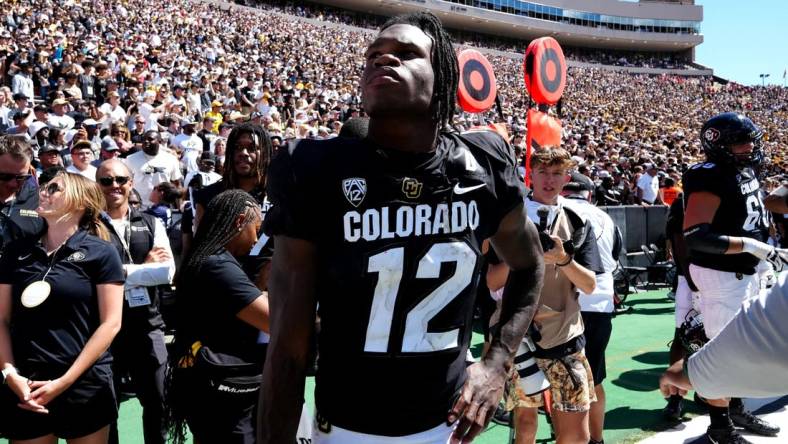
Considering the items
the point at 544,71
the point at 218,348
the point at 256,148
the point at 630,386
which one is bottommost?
the point at 630,386

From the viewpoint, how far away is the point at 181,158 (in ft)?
30.5

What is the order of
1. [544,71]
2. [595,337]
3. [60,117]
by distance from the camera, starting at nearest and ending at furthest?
[595,337], [544,71], [60,117]

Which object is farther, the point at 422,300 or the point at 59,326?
the point at 59,326

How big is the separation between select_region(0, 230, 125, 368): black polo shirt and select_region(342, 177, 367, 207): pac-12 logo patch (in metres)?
1.76

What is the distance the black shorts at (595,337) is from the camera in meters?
3.56

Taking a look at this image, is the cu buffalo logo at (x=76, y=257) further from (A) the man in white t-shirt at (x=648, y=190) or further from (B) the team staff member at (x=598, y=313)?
(A) the man in white t-shirt at (x=648, y=190)

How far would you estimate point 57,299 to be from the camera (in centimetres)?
264

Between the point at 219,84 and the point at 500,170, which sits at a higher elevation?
the point at 219,84

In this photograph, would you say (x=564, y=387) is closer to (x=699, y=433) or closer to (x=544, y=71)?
(x=699, y=433)

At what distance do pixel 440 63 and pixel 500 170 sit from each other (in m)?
0.31

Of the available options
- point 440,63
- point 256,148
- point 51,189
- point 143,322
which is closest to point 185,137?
point 256,148

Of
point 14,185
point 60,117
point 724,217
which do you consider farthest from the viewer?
point 60,117

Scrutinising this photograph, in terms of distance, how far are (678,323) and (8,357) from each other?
4337 millimetres

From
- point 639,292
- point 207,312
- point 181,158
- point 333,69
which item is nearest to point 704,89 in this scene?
point 333,69
